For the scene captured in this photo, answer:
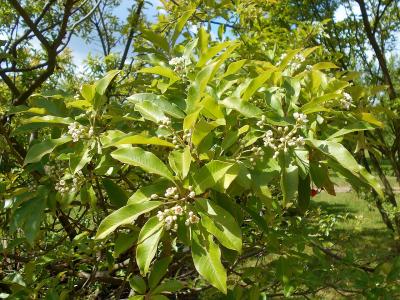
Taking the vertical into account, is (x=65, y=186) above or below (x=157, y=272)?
above

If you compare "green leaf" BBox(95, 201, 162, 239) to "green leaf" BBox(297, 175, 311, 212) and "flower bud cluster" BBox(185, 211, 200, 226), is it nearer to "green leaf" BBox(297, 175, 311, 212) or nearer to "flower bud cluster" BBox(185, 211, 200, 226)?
"flower bud cluster" BBox(185, 211, 200, 226)

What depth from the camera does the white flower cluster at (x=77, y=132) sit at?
1.63 m

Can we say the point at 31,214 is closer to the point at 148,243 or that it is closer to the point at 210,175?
the point at 148,243

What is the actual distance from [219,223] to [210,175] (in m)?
0.16

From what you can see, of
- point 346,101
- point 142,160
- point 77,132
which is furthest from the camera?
point 346,101

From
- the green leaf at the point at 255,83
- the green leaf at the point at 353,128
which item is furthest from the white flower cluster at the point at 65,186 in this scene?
the green leaf at the point at 353,128

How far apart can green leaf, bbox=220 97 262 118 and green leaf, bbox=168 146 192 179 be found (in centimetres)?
23

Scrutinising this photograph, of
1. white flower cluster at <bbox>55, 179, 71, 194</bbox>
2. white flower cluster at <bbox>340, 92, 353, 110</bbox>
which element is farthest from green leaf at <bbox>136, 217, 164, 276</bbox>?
white flower cluster at <bbox>340, 92, 353, 110</bbox>

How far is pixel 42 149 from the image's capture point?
1711mm

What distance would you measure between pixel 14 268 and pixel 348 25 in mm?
6622

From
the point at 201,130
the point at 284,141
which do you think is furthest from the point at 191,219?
the point at 284,141

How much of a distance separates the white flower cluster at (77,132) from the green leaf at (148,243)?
49cm

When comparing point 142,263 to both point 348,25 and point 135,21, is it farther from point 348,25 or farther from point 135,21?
point 348,25

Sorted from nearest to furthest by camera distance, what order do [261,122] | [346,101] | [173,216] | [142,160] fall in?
[173,216] < [142,160] < [261,122] < [346,101]
